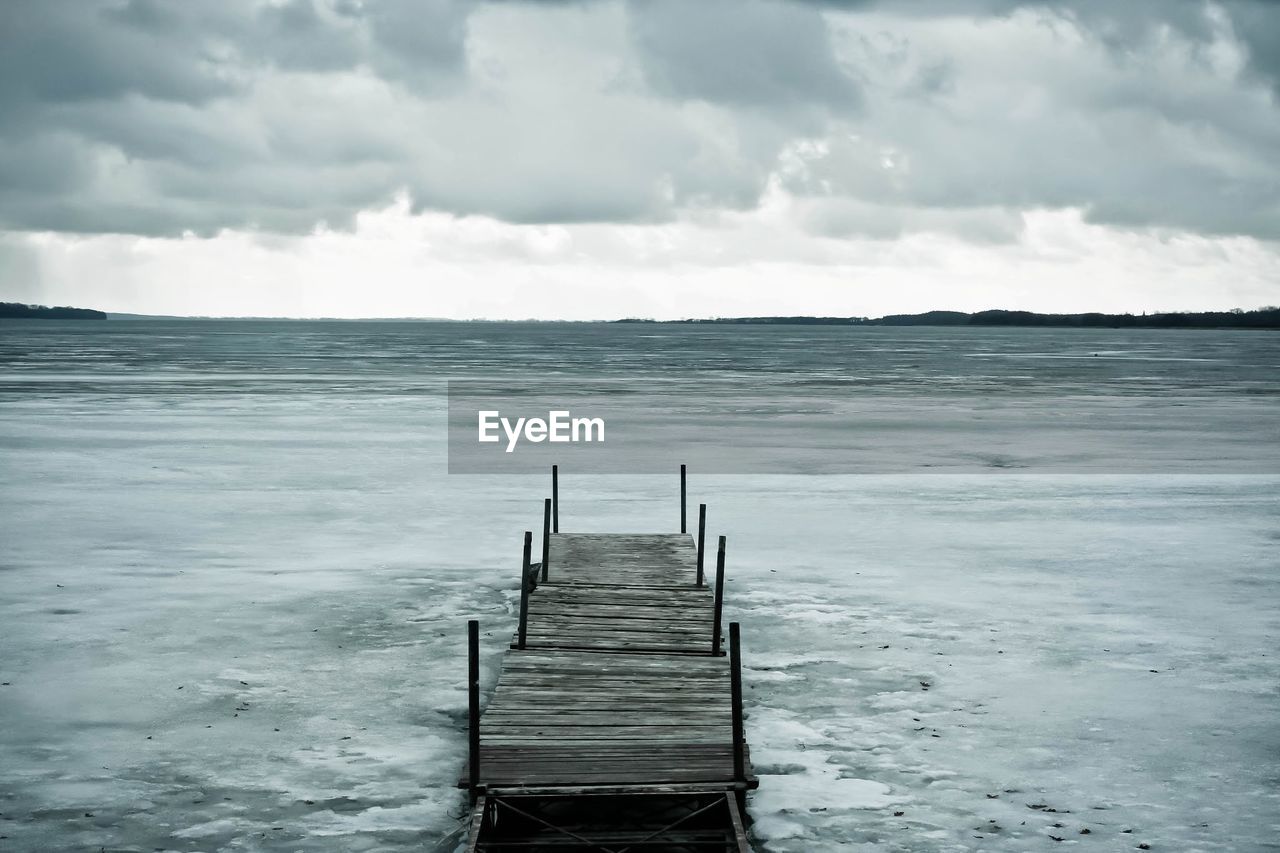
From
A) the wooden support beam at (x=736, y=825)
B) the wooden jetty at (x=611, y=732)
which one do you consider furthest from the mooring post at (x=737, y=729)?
the wooden support beam at (x=736, y=825)

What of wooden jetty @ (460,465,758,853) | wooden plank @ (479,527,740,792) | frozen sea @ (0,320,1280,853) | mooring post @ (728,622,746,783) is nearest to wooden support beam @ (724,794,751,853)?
wooden jetty @ (460,465,758,853)

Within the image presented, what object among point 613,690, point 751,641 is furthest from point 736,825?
point 751,641

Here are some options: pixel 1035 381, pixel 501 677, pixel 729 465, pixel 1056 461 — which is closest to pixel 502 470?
pixel 729 465

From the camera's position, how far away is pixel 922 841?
30.1ft

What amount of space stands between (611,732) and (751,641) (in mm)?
4161

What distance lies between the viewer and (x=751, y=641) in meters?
14.3

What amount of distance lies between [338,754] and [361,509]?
13241 millimetres

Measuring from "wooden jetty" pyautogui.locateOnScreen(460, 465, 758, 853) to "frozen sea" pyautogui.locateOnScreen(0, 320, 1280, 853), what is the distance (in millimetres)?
465

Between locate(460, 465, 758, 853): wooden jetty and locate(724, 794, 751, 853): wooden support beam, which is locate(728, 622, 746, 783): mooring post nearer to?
locate(460, 465, 758, 853): wooden jetty

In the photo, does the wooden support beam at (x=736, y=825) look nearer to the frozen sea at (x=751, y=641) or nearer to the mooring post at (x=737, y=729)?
the mooring post at (x=737, y=729)

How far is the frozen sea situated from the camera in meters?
9.68

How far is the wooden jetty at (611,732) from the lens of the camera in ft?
29.7

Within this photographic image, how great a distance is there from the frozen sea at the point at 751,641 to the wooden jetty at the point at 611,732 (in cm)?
47

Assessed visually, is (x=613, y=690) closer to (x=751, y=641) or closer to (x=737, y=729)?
(x=737, y=729)
